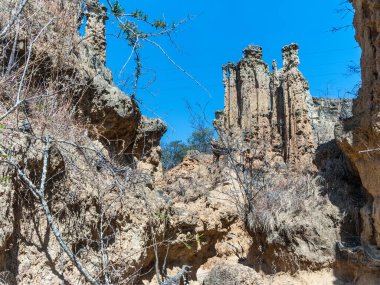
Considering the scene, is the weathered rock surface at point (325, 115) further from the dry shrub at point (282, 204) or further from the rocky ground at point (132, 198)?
the dry shrub at point (282, 204)

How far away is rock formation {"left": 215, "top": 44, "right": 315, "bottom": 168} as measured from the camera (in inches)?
748

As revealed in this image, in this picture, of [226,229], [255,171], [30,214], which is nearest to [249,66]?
[255,171]

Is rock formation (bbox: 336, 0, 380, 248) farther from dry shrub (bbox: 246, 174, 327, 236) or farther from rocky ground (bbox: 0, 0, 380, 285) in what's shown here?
dry shrub (bbox: 246, 174, 327, 236)

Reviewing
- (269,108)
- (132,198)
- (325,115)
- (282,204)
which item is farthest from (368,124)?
(325,115)

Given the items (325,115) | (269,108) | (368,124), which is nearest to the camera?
(368,124)

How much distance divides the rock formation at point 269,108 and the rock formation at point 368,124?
8530mm

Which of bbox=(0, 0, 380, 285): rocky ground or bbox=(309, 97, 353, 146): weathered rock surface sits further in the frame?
bbox=(309, 97, 353, 146): weathered rock surface

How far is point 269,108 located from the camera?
73.7 feet

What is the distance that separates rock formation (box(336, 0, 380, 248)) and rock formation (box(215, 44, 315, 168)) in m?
8.53

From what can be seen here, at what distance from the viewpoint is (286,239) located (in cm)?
853

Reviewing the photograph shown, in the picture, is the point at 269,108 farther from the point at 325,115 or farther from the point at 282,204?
the point at 282,204

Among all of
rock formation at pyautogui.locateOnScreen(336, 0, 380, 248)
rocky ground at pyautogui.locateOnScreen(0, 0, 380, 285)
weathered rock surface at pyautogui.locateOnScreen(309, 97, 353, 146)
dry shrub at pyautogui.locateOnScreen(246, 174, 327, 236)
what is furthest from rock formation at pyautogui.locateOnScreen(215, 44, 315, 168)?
rock formation at pyautogui.locateOnScreen(336, 0, 380, 248)

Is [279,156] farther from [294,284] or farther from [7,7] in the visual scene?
[7,7]

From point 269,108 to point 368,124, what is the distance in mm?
15585
